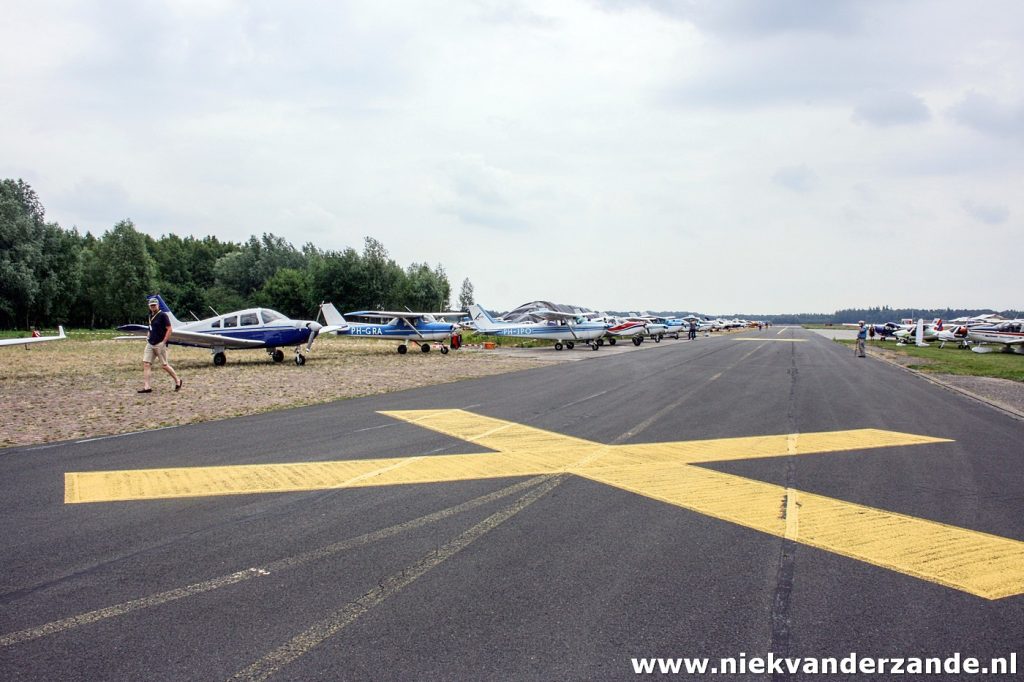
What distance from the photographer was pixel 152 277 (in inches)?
2672

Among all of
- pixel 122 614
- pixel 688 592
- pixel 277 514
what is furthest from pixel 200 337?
pixel 688 592

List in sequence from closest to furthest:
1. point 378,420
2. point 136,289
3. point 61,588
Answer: point 61,588 < point 378,420 < point 136,289

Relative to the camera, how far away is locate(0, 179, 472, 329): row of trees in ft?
165

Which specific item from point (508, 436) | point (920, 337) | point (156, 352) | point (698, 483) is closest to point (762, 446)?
point (698, 483)

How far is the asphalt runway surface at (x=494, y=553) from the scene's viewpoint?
2832 mm

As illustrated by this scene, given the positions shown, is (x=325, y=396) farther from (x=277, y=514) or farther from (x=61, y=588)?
(x=61, y=588)

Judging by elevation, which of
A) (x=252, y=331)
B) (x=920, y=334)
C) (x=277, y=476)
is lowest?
(x=277, y=476)

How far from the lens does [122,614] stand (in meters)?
3.10

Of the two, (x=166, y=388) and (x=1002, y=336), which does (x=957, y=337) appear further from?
(x=166, y=388)

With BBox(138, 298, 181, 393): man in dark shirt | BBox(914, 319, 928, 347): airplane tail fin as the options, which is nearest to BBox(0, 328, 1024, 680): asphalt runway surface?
BBox(138, 298, 181, 393): man in dark shirt

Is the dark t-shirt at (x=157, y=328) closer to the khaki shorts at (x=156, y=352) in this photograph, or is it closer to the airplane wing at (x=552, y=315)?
the khaki shorts at (x=156, y=352)

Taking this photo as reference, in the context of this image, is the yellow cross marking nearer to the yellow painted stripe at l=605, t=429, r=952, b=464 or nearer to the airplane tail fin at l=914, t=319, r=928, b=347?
the yellow painted stripe at l=605, t=429, r=952, b=464

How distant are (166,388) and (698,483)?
13.1 metres

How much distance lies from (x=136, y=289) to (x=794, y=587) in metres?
78.5
